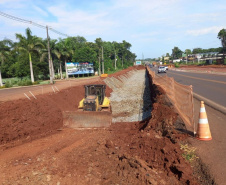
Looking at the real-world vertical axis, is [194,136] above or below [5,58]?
below

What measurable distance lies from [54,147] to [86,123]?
8.31ft

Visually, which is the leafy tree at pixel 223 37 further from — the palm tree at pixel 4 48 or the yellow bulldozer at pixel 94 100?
the yellow bulldozer at pixel 94 100

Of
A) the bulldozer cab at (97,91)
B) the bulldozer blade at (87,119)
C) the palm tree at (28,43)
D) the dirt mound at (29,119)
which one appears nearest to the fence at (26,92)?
the dirt mound at (29,119)

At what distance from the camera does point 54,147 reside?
687cm

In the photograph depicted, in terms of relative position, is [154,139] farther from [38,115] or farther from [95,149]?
[38,115]

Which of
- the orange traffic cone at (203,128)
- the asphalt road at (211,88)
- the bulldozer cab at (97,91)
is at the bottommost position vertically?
the asphalt road at (211,88)

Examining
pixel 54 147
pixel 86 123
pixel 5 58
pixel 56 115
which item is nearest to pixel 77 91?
pixel 56 115

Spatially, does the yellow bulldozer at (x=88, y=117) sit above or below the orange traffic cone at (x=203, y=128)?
below

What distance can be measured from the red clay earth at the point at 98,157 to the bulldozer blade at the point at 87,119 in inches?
13.4

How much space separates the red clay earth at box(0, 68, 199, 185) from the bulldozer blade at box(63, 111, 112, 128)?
0.34m

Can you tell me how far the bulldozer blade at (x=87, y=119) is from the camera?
9102 millimetres

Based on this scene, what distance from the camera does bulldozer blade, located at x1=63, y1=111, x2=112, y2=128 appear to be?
9.10 m

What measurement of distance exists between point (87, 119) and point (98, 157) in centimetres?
396

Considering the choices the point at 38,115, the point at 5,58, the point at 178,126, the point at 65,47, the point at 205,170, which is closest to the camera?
the point at 205,170
